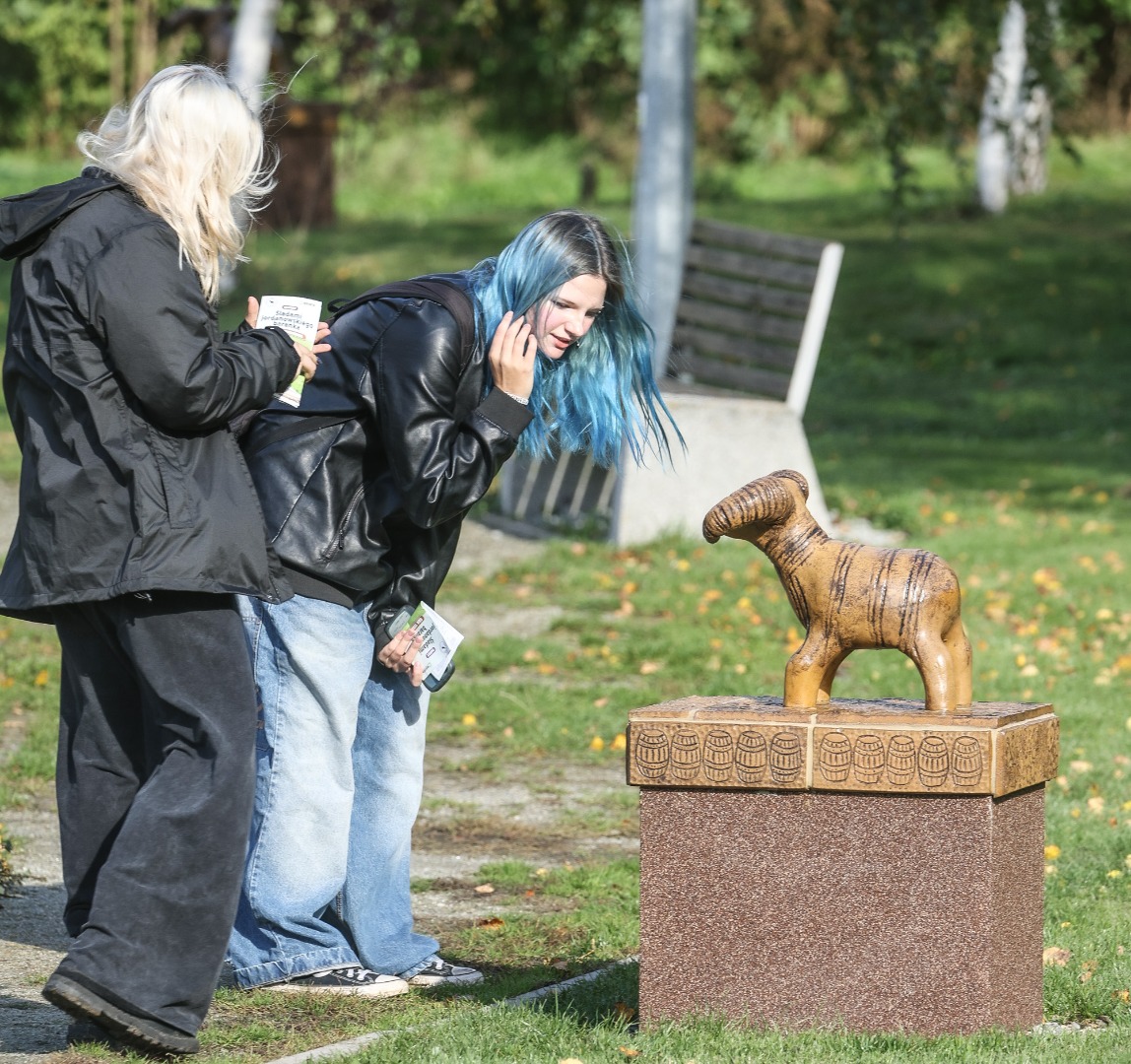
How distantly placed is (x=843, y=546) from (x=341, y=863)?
52.4 inches

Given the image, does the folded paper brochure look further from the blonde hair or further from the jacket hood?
the jacket hood

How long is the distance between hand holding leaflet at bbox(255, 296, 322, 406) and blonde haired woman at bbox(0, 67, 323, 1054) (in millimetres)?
149

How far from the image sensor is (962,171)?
10.6 m

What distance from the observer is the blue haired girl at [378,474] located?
3723mm

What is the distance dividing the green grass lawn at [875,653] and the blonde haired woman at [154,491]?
38 cm

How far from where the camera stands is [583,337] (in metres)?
3.91

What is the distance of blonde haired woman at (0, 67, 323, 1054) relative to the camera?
3.32 metres

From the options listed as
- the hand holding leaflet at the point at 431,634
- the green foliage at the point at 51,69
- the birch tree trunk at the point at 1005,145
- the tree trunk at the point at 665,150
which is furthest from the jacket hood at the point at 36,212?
the green foliage at the point at 51,69

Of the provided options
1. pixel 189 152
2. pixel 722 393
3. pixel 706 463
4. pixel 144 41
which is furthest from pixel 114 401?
pixel 144 41

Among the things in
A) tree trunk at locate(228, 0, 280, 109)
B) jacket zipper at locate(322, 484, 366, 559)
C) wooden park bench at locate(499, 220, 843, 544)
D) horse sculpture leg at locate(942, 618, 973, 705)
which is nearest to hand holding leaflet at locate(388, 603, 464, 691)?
jacket zipper at locate(322, 484, 366, 559)

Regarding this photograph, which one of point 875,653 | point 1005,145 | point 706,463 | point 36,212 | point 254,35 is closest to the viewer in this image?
point 36,212

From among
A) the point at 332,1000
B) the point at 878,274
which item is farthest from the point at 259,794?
the point at 878,274

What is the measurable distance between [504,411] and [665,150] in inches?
328

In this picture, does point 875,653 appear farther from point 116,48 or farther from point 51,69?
point 51,69
